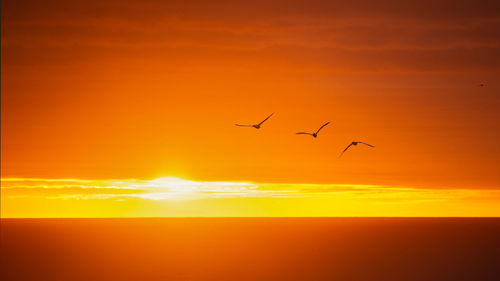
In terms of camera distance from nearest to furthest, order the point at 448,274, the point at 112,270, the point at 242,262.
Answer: the point at 448,274
the point at 112,270
the point at 242,262

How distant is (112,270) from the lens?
5778 inches

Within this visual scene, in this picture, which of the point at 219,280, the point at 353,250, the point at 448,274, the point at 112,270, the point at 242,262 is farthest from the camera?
the point at 353,250

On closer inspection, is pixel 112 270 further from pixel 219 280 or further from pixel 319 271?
pixel 319 271

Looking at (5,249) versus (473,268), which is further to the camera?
(5,249)

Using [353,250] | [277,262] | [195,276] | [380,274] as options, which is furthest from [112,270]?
[353,250]

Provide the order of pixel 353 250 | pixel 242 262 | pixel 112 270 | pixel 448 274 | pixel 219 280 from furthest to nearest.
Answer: pixel 353 250, pixel 242 262, pixel 112 270, pixel 448 274, pixel 219 280

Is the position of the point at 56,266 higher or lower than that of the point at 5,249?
lower

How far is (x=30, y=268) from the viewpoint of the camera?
147125mm

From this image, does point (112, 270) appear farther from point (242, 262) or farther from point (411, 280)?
point (411, 280)

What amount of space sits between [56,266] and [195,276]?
39.8 metres

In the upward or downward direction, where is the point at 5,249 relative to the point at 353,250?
upward

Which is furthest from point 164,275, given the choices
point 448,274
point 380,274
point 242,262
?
point 448,274

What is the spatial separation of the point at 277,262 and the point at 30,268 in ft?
191

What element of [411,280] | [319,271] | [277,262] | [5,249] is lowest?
[411,280]
